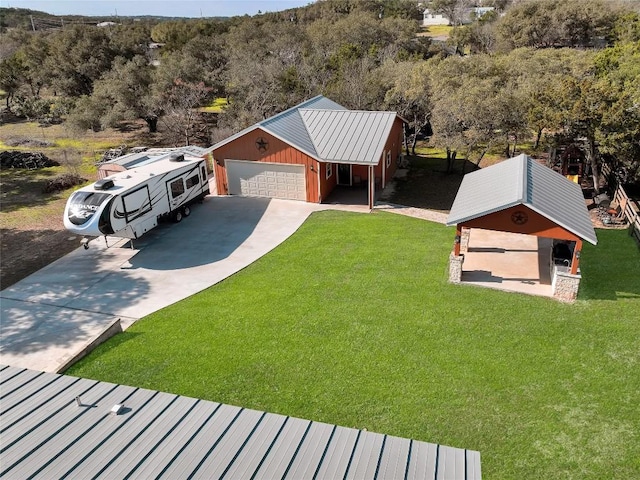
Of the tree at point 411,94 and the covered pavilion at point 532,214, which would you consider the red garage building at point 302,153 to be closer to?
the tree at point 411,94

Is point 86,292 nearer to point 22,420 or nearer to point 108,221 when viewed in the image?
point 108,221

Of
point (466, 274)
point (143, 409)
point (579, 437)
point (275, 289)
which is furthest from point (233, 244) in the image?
point (579, 437)

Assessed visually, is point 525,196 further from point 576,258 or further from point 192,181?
point 192,181

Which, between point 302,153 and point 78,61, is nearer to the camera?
point 302,153

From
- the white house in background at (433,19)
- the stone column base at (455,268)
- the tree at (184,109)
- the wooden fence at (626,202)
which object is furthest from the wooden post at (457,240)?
the white house in background at (433,19)

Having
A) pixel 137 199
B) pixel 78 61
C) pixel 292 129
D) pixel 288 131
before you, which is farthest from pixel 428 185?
pixel 78 61

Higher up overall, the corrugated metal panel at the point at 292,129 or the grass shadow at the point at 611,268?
the corrugated metal panel at the point at 292,129

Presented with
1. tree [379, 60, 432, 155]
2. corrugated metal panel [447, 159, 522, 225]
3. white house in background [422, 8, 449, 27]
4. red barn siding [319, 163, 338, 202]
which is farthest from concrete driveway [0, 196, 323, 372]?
white house in background [422, 8, 449, 27]
